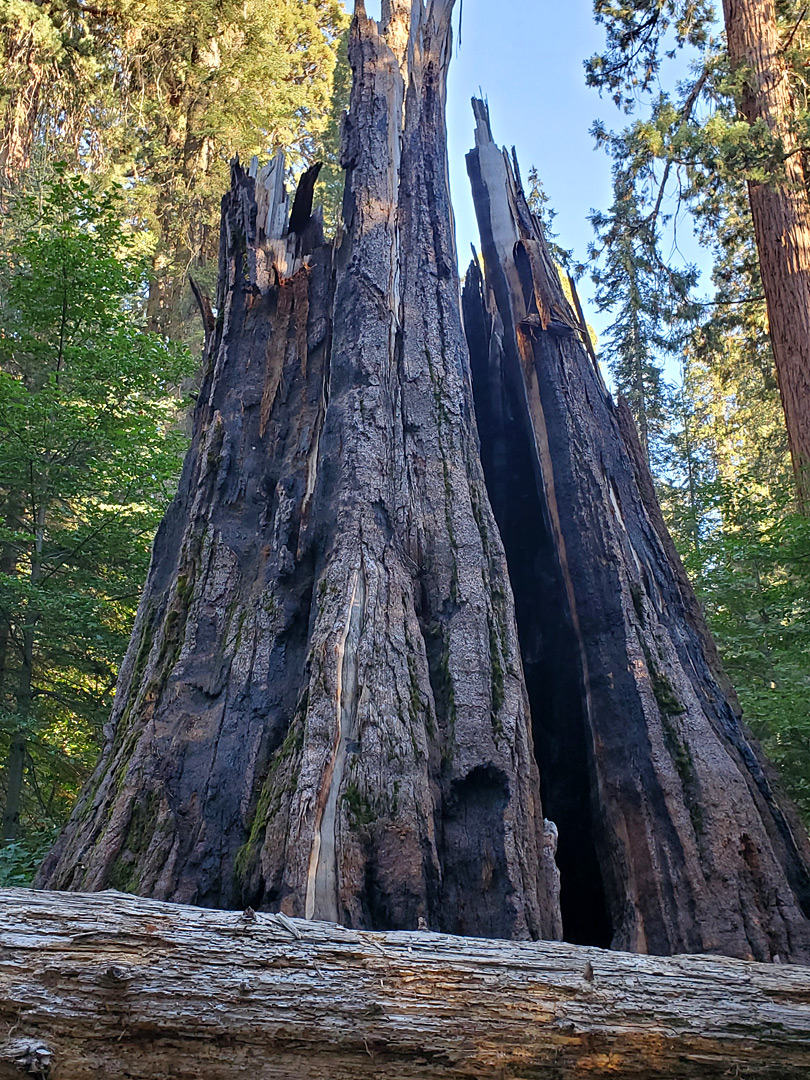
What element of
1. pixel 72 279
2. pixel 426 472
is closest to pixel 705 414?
pixel 72 279

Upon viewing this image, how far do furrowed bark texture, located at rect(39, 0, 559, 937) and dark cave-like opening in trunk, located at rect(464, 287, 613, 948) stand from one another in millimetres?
590

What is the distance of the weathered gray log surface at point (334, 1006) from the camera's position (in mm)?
1856

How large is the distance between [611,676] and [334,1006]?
244 centimetres

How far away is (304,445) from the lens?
4445 millimetres

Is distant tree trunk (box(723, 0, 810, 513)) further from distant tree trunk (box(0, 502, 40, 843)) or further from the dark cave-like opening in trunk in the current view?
distant tree trunk (box(0, 502, 40, 843))

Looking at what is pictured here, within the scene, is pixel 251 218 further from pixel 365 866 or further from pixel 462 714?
pixel 365 866

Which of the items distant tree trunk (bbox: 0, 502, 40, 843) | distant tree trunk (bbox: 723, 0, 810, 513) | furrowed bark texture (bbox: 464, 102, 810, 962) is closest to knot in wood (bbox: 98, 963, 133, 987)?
furrowed bark texture (bbox: 464, 102, 810, 962)

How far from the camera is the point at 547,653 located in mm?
4406

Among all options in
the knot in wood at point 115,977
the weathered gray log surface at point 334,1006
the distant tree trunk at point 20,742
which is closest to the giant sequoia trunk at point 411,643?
the weathered gray log surface at point 334,1006

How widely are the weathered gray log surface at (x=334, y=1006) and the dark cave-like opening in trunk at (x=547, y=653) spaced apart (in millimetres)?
1552

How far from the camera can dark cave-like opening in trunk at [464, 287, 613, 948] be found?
3746 mm

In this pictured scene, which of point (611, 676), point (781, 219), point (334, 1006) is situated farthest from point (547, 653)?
point (781, 219)

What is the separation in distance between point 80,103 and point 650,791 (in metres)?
15.5

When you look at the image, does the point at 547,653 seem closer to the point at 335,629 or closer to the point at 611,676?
the point at 611,676
